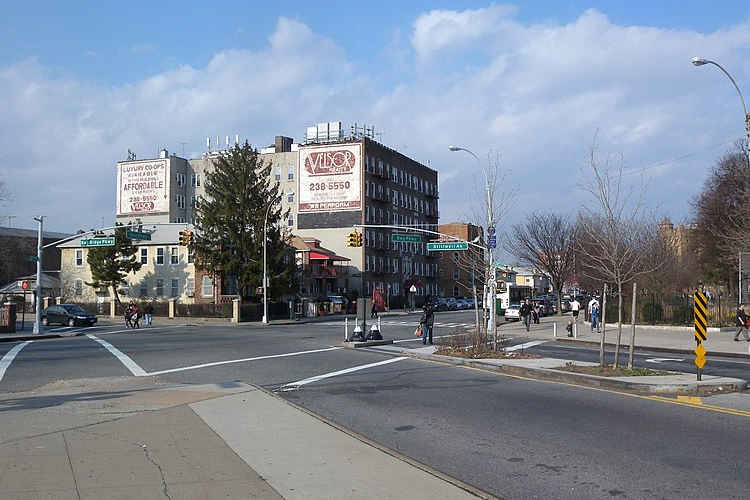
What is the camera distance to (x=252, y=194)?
2432 inches

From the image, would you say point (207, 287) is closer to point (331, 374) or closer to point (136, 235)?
point (136, 235)

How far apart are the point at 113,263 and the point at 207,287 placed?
8868 mm

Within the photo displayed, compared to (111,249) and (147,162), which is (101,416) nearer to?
(111,249)

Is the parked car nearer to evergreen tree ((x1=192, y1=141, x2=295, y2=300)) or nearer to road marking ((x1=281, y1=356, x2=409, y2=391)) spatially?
evergreen tree ((x1=192, y1=141, x2=295, y2=300))

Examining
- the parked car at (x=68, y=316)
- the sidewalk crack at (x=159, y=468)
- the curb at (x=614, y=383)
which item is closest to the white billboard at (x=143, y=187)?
the parked car at (x=68, y=316)

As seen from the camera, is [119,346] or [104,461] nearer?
[104,461]

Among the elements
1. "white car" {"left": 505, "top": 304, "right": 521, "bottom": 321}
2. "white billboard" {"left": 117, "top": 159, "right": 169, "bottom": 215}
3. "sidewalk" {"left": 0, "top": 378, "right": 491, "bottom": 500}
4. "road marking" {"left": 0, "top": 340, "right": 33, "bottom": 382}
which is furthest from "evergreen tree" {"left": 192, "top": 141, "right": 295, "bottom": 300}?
"sidewalk" {"left": 0, "top": 378, "right": 491, "bottom": 500}

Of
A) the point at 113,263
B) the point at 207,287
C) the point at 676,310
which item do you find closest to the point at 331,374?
the point at 676,310

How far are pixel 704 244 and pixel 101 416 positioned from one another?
51675 mm

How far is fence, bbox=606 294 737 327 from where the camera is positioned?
37875 millimetres

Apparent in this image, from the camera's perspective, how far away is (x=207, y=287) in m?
68.9

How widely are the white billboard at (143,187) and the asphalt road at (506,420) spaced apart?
73.5m

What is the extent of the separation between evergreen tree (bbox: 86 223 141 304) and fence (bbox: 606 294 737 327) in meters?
43.3

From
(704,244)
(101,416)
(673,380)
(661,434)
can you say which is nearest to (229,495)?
(101,416)
